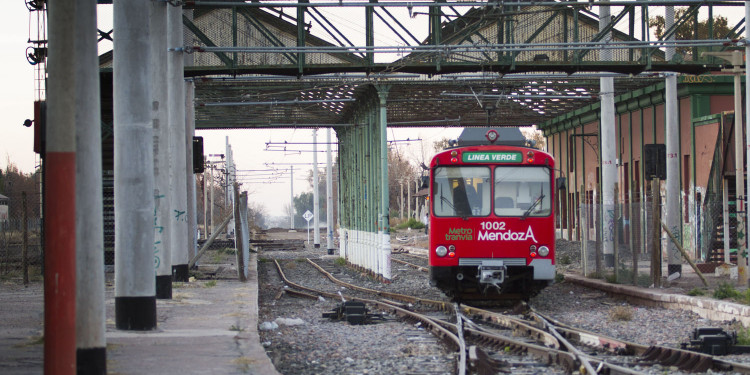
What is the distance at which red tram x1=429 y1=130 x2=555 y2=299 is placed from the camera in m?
16.5

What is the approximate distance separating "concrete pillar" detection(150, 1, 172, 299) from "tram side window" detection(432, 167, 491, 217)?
492 cm

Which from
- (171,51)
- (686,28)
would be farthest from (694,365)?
(686,28)

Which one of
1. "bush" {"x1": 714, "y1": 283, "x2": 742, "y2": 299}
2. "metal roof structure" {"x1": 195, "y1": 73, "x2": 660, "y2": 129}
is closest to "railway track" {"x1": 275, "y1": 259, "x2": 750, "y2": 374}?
"bush" {"x1": 714, "y1": 283, "x2": 742, "y2": 299}

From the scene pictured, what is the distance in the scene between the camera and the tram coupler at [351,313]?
14.8 metres

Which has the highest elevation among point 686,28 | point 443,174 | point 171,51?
point 686,28

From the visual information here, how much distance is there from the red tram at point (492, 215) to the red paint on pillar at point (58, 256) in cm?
1082

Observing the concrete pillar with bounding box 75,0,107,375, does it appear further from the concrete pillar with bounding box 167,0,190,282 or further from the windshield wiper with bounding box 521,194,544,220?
the concrete pillar with bounding box 167,0,190,282

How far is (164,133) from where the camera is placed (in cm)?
1623

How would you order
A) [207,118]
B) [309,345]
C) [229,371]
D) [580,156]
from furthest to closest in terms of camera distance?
[580,156] → [207,118] → [309,345] → [229,371]

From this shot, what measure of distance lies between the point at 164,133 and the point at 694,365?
33.8 feet

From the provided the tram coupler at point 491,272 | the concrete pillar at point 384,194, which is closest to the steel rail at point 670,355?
the tram coupler at point 491,272

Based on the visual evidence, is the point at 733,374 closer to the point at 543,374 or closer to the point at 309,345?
the point at 543,374

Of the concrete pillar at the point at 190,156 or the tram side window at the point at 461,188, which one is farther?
the concrete pillar at the point at 190,156

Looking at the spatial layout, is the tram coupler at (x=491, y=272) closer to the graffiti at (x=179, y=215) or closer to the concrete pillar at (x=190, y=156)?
the graffiti at (x=179, y=215)
